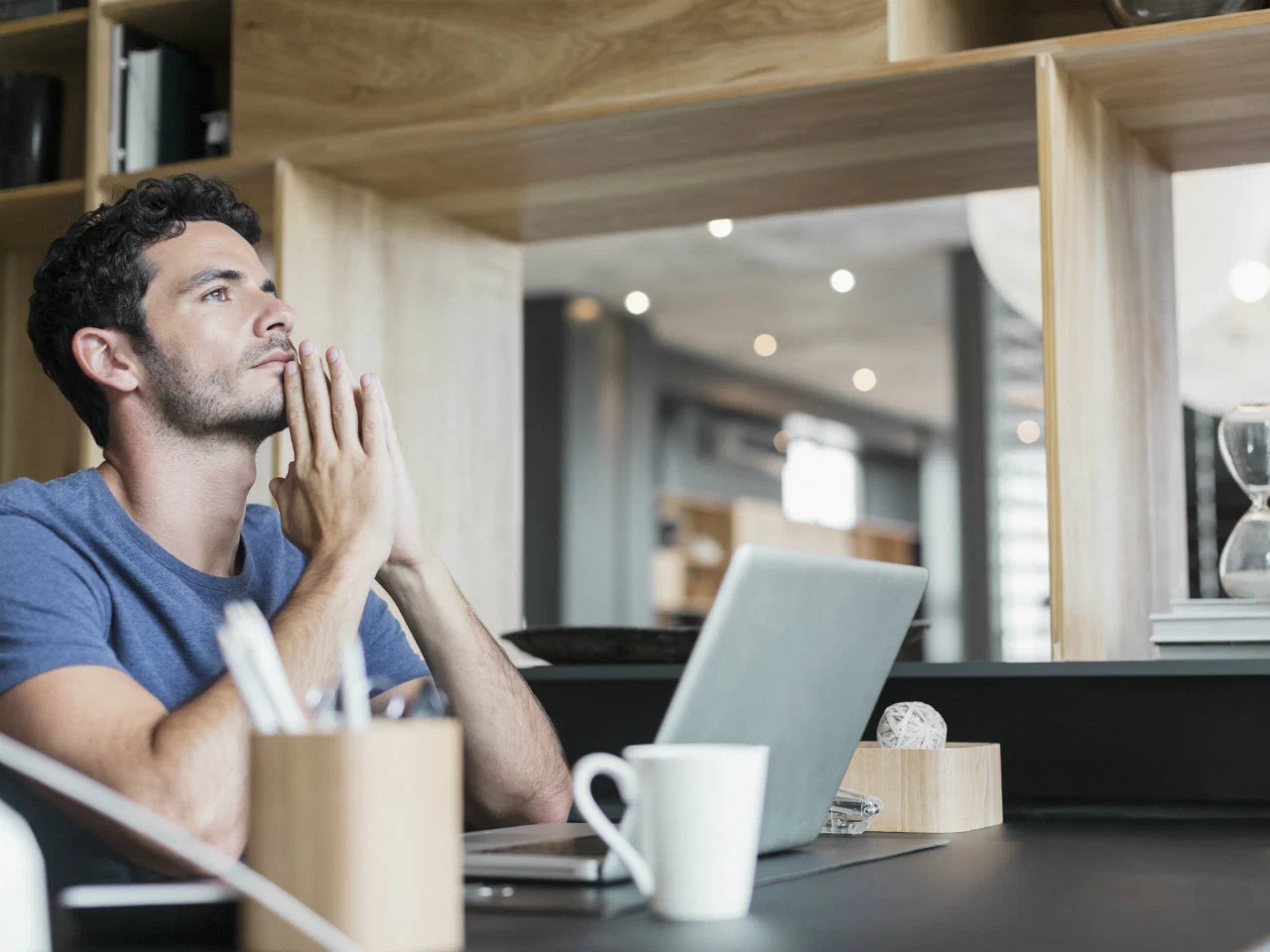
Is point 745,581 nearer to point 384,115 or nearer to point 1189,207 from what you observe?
point 384,115

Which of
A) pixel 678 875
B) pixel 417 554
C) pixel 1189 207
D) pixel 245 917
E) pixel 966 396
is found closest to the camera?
pixel 245 917

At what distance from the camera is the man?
141 cm

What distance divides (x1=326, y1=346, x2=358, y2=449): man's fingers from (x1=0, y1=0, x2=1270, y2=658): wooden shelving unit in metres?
0.61

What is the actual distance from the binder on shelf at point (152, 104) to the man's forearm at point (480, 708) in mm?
1182

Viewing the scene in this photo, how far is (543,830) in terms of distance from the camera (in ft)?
4.33

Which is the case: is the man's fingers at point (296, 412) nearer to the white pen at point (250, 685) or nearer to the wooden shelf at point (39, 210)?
the white pen at point (250, 685)

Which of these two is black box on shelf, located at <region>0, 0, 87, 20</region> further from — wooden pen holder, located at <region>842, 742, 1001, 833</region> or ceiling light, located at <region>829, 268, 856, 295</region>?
ceiling light, located at <region>829, 268, 856, 295</region>

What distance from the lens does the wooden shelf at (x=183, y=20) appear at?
2.54 meters

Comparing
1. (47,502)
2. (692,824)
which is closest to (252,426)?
(47,502)

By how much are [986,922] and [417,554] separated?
2.98 feet

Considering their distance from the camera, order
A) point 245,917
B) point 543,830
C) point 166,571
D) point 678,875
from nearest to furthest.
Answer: point 245,917 → point 678,875 → point 543,830 → point 166,571

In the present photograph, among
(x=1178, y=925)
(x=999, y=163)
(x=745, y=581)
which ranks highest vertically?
(x=999, y=163)

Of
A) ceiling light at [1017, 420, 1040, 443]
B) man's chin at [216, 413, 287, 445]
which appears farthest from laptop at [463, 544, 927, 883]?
ceiling light at [1017, 420, 1040, 443]

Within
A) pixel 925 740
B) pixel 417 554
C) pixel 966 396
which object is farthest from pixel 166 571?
pixel 966 396
